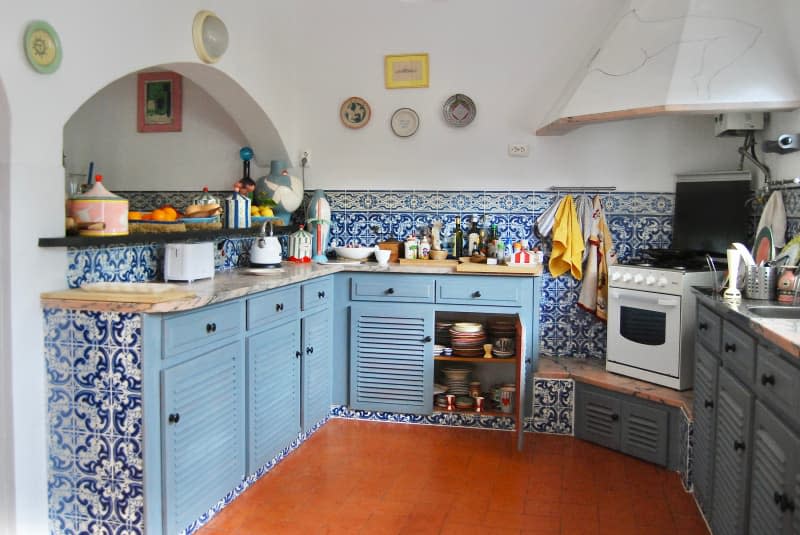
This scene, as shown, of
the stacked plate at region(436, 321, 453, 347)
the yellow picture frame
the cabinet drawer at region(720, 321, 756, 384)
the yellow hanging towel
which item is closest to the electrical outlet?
the yellow hanging towel

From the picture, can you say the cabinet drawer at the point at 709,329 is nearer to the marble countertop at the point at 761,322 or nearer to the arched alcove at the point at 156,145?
the marble countertop at the point at 761,322

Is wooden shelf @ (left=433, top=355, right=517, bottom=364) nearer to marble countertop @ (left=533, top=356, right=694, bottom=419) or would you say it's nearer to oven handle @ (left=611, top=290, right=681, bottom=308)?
marble countertop @ (left=533, top=356, right=694, bottom=419)

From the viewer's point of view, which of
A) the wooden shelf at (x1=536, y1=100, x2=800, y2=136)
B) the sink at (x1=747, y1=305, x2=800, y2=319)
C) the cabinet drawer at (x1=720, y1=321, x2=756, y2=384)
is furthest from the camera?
the wooden shelf at (x1=536, y1=100, x2=800, y2=136)

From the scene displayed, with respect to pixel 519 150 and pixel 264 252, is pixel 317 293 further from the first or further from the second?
pixel 519 150

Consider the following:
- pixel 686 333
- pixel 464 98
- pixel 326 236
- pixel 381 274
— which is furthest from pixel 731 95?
pixel 326 236

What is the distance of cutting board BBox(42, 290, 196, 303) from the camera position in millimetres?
2449

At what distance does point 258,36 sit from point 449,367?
2.43 metres

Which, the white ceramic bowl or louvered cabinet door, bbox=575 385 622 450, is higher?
the white ceramic bowl

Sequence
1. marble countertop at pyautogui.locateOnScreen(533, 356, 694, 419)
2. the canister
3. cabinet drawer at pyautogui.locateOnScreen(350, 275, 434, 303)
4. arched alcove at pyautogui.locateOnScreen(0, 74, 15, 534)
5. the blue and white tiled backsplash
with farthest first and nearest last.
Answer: the blue and white tiled backsplash
cabinet drawer at pyautogui.locateOnScreen(350, 275, 434, 303)
the canister
marble countertop at pyautogui.locateOnScreen(533, 356, 694, 419)
arched alcove at pyautogui.locateOnScreen(0, 74, 15, 534)

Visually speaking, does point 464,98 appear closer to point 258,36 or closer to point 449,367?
point 258,36

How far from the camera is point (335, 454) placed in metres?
3.79

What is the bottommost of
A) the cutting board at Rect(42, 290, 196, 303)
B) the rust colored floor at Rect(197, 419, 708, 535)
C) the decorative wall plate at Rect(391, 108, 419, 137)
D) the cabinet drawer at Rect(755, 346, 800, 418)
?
the rust colored floor at Rect(197, 419, 708, 535)

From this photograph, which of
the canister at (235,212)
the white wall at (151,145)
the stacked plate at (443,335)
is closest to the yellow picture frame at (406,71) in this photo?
the white wall at (151,145)

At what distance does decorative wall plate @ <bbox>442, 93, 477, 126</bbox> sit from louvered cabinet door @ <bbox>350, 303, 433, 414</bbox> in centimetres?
132
